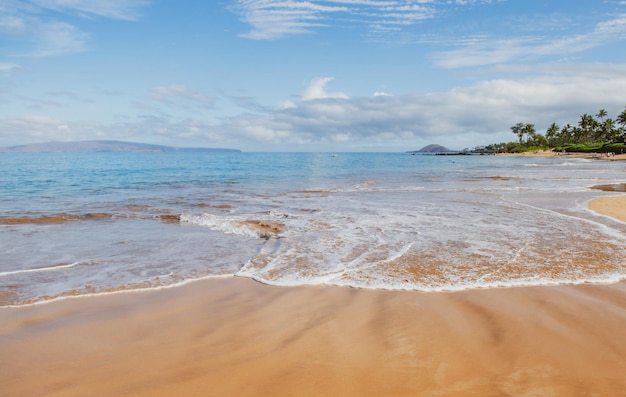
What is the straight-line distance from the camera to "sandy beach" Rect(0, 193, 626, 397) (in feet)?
11.7

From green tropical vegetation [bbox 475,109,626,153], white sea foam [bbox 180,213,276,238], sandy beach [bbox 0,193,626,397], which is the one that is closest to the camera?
sandy beach [bbox 0,193,626,397]

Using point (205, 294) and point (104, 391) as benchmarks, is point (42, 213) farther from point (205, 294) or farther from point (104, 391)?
point (104, 391)

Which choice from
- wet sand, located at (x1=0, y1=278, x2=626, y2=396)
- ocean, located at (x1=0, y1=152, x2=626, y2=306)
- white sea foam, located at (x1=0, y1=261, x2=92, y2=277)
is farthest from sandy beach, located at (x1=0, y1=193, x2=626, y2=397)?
white sea foam, located at (x1=0, y1=261, x2=92, y2=277)

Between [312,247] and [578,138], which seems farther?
[578,138]

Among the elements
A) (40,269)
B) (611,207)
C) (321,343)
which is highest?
(40,269)

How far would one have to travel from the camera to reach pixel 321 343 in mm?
4344

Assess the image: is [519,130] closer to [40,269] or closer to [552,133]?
[552,133]

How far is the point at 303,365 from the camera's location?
388 cm

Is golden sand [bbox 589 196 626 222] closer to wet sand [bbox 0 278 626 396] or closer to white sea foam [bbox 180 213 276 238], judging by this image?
wet sand [bbox 0 278 626 396]

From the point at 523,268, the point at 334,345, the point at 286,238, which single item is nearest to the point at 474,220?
the point at 523,268

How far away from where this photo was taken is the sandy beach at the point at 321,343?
3553mm

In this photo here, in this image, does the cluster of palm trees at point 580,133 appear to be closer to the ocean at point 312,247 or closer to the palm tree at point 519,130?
the palm tree at point 519,130

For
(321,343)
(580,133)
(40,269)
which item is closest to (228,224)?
(40,269)

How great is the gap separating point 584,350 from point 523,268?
3.24 m
